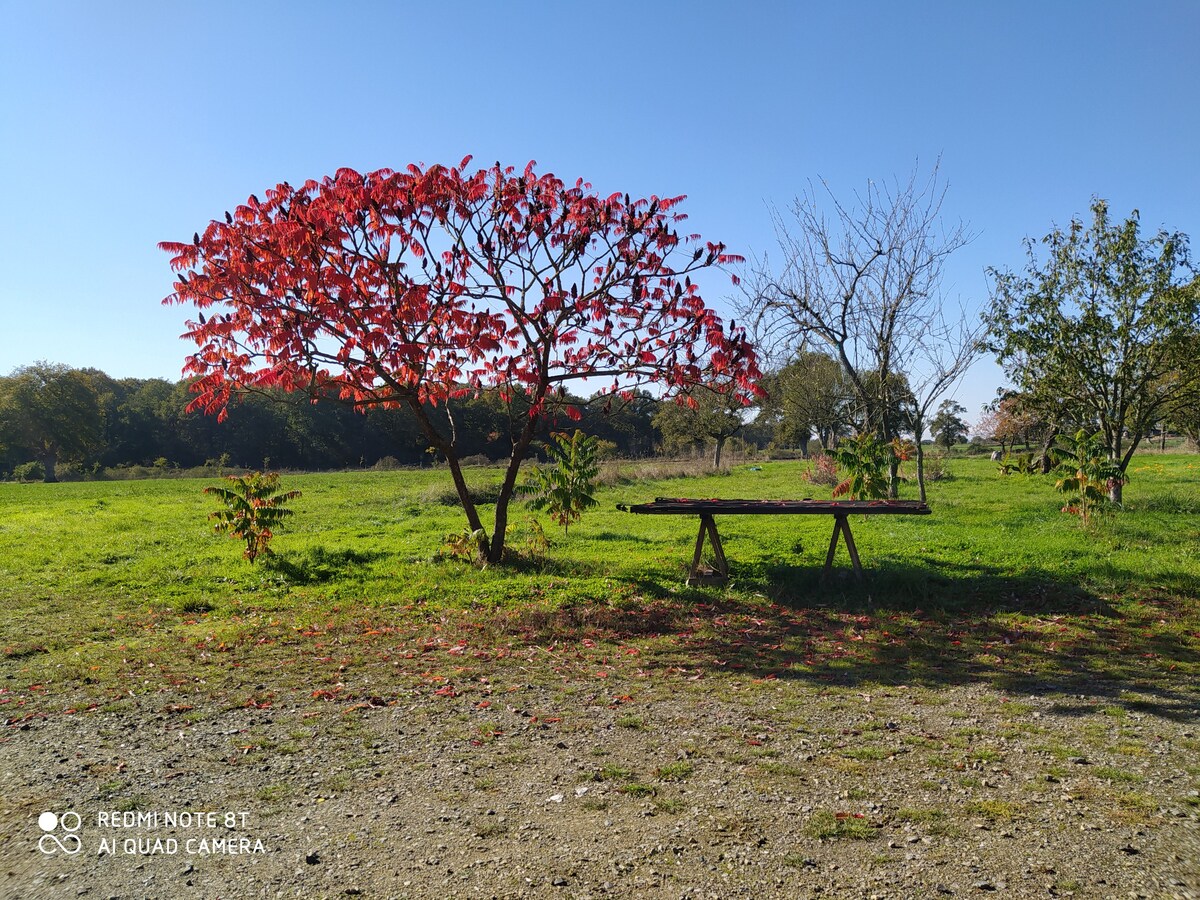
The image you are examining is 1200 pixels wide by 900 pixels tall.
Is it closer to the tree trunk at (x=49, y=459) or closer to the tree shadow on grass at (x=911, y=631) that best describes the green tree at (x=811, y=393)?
the tree shadow on grass at (x=911, y=631)

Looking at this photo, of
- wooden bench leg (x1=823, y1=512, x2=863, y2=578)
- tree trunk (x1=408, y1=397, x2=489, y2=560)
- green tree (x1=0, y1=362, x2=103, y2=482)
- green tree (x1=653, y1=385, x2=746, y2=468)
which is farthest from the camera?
green tree (x1=0, y1=362, x2=103, y2=482)

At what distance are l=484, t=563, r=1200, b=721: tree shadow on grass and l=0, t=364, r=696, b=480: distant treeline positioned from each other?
121 feet

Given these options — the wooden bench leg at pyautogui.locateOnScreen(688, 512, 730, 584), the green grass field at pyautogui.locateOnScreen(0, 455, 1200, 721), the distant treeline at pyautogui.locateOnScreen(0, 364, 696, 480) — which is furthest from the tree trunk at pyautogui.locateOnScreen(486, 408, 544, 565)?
the distant treeline at pyautogui.locateOnScreen(0, 364, 696, 480)

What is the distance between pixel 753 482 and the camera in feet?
94.4

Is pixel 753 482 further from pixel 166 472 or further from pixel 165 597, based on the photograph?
pixel 166 472

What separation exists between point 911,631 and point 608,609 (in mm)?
3205

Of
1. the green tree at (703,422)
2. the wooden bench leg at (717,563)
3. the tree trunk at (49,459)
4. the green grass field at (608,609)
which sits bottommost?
the green grass field at (608,609)

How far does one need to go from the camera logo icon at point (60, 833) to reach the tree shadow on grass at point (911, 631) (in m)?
4.16

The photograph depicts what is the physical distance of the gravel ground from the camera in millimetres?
3160

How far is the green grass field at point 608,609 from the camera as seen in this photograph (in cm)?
649

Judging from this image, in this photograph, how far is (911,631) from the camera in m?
7.75

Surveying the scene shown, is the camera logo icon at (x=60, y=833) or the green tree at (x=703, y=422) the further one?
the green tree at (x=703, y=422)

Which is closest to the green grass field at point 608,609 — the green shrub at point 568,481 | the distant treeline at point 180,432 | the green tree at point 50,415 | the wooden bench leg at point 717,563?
the wooden bench leg at point 717,563

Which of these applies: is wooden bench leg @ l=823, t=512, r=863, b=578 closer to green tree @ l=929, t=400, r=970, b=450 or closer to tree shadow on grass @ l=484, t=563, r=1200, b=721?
tree shadow on grass @ l=484, t=563, r=1200, b=721
